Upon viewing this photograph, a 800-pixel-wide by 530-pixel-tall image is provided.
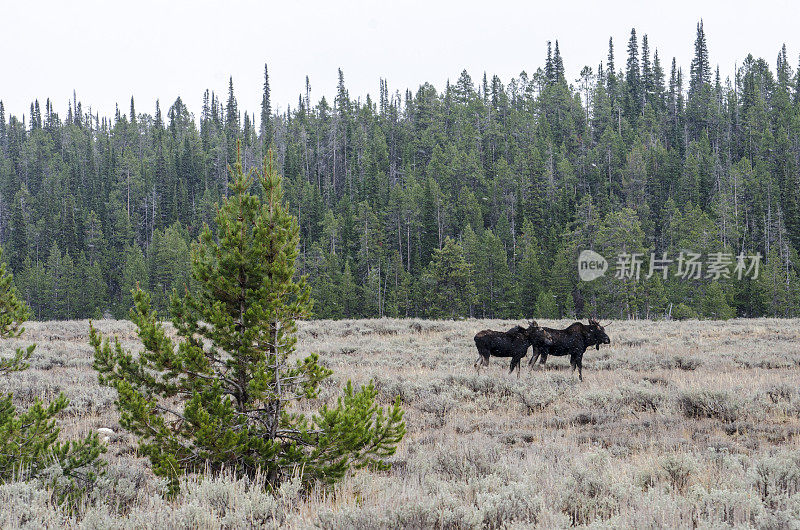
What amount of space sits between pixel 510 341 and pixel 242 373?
9.39 m

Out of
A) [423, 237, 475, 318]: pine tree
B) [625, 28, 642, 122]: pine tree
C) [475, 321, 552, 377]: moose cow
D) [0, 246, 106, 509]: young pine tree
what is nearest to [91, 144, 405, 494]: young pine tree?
[0, 246, 106, 509]: young pine tree

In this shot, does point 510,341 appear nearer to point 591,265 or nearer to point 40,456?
point 40,456

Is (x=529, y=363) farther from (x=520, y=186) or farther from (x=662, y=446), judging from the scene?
(x=520, y=186)

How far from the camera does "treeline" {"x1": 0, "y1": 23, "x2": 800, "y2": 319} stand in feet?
185

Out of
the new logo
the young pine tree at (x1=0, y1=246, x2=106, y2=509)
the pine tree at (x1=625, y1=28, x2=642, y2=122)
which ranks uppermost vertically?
the pine tree at (x1=625, y1=28, x2=642, y2=122)

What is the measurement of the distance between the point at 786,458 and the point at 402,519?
13.7ft

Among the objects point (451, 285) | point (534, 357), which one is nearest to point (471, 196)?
point (451, 285)

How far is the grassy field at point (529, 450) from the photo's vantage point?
4199 millimetres

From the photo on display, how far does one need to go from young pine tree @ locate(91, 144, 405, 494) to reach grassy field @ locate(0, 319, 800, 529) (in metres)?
0.36

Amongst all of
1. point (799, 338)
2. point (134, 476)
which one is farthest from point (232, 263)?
point (799, 338)

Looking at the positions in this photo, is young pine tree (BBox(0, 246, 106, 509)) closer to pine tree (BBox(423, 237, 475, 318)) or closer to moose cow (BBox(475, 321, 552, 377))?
moose cow (BBox(475, 321, 552, 377))

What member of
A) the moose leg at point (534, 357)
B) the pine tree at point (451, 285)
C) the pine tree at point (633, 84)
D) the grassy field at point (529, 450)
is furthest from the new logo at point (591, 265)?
the pine tree at point (633, 84)

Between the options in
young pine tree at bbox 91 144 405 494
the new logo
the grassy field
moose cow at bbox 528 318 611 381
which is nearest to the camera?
the grassy field

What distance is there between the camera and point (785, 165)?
73.6 metres
